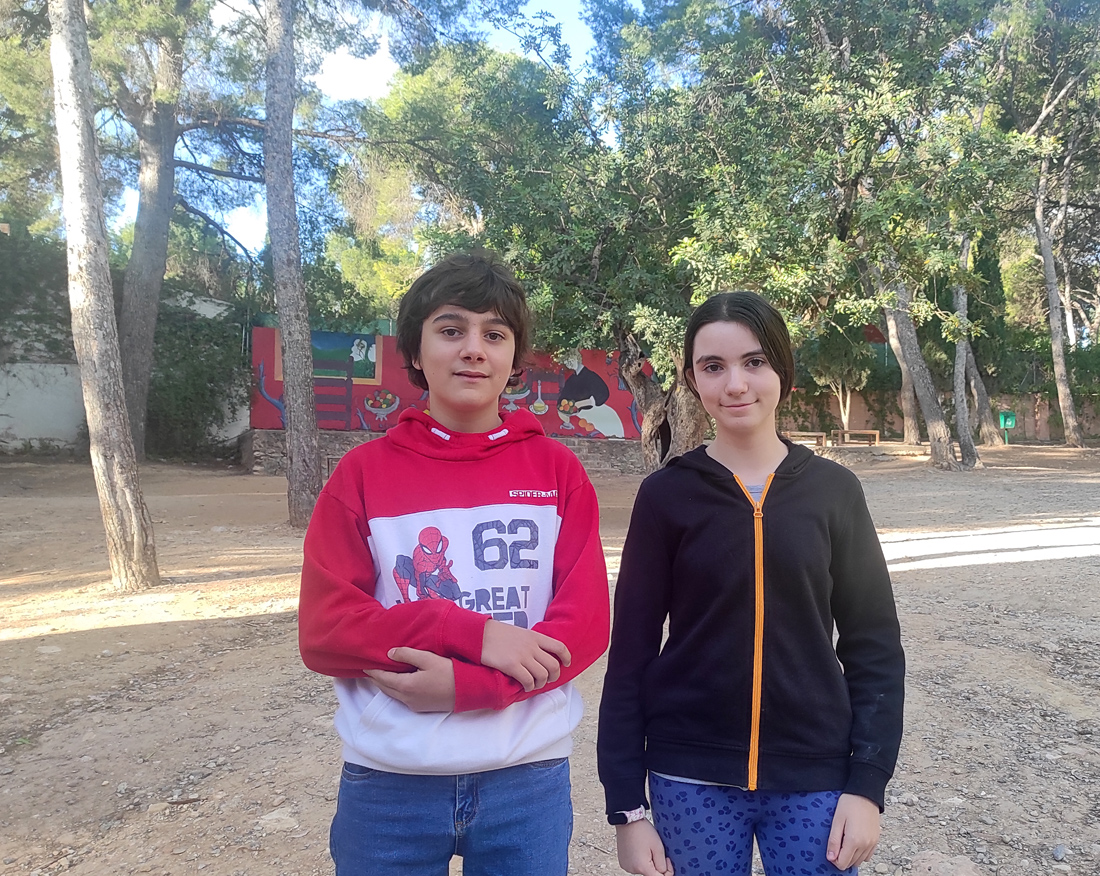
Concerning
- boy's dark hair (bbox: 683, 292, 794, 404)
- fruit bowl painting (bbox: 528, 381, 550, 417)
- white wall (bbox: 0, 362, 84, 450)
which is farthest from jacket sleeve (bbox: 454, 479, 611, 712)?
white wall (bbox: 0, 362, 84, 450)

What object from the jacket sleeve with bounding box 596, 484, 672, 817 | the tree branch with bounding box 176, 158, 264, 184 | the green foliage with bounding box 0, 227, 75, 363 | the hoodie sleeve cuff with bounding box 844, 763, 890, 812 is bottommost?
the hoodie sleeve cuff with bounding box 844, 763, 890, 812

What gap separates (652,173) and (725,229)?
50.1 inches

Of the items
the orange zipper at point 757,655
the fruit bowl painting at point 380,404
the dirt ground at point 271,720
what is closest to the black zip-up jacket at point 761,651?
the orange zipper at point 757,655

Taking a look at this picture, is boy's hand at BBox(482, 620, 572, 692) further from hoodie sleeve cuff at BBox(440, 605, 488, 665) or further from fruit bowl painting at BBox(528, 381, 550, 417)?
fruit bowl painting at BBox(528, 381, 550, 417)

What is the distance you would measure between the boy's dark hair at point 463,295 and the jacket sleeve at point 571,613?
12.6 inches

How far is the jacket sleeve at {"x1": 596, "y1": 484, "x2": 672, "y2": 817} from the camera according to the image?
51.9 inches

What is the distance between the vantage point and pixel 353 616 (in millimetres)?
1193

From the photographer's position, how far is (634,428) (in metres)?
16.7

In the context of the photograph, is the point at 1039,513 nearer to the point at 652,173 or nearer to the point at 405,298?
the point at 652,173

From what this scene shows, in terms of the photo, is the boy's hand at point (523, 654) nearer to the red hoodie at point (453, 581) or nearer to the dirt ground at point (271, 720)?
the red hoodie at point (453, 581)

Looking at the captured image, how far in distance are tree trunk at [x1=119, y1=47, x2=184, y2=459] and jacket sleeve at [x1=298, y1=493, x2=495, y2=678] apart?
1438 cm

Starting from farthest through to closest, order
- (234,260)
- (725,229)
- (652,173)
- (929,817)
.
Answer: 1. (234,260)
2. (652,173)
3. (725,229)
4. (929,817)

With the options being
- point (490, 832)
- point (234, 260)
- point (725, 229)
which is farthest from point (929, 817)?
point (234, 260)

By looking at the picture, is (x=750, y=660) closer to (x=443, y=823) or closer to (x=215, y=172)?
(x=443, y=823)
